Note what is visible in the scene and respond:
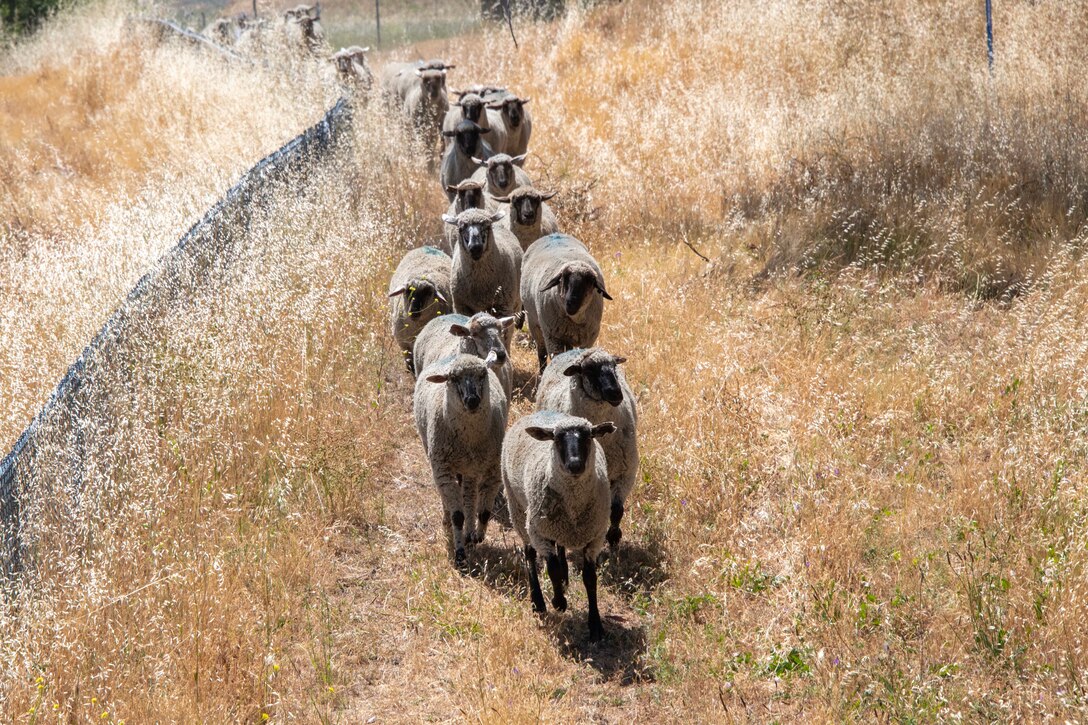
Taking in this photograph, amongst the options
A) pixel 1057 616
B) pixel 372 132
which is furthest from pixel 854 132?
pixel 1057 616

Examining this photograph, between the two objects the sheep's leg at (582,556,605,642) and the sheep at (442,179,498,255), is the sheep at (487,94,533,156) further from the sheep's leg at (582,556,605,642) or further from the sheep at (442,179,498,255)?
the sheep's leg at (582,556,605,642)

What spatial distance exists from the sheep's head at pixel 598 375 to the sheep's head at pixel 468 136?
23.2 ft

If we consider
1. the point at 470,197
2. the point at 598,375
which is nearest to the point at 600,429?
the point at 598,375

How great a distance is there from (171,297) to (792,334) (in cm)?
519

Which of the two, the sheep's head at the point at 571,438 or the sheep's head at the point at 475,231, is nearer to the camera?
the sheep's head at the point at 571,438

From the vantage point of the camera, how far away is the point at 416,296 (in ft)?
28.7

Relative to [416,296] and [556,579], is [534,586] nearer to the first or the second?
→ [556,579]

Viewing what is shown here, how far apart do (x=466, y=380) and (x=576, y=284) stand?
1787 millimetres

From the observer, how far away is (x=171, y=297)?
7996 millimetres

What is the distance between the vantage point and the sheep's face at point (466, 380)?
21.2 ft

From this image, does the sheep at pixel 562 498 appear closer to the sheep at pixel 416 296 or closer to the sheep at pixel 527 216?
the sheep at pixel 416 296

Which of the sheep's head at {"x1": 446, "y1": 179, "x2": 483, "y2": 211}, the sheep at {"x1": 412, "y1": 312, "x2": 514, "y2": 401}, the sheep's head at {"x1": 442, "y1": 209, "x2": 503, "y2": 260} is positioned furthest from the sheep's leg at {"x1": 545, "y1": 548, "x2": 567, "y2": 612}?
the sheep's head at {"x1": 446, "y1": 179, "x2": 483, "y2": 211}

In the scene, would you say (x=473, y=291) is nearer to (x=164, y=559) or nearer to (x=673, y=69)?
(x=164, y=559)

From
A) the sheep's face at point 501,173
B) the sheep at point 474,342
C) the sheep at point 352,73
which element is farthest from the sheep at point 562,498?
the sheep at point 352,73
